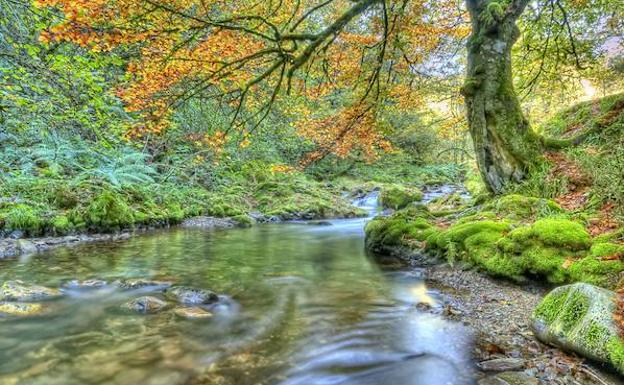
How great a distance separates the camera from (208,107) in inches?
535

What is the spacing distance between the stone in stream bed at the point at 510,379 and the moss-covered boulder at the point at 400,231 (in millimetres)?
4673

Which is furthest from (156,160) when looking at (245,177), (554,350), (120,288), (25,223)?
(554,350)

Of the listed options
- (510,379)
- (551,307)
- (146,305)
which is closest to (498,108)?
(551,307)

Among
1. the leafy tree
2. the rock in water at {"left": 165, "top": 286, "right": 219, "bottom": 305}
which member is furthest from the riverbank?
the leafy tree

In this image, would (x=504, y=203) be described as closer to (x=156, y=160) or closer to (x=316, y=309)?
(x=316, y=309)

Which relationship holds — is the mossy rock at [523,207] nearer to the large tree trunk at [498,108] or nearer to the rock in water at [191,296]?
the large tree trunk at [498,108]

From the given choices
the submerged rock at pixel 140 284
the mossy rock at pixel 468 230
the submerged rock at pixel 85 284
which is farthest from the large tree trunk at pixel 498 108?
the submerged rock at pixel 85 284

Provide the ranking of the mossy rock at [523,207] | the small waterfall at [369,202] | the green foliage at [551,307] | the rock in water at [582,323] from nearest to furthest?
the rock in water at [582,323]
the green foliage at [551,307]
the mossy rock at [523,207]
the small waterfall at [369,202]

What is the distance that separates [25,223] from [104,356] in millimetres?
7646

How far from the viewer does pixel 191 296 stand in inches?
221

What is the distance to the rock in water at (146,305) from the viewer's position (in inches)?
203

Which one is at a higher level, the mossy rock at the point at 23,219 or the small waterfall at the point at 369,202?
the small waterfall at the point at 369,202

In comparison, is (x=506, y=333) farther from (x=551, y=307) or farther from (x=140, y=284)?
(x=140, y=284)

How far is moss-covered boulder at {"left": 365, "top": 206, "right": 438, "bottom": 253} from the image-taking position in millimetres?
8336
